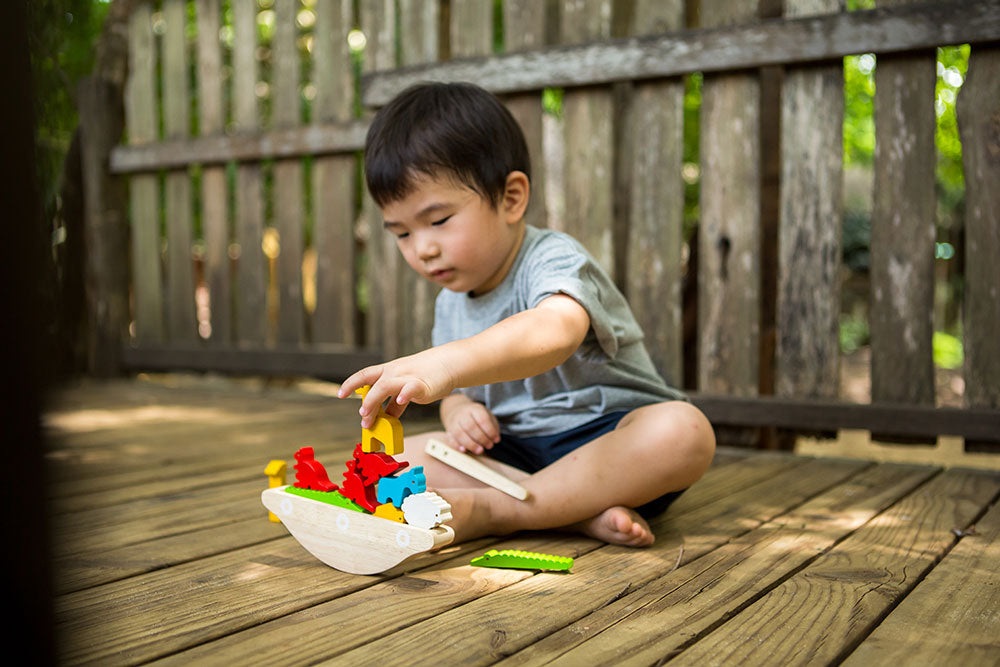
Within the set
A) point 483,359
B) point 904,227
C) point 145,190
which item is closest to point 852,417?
point 904,227

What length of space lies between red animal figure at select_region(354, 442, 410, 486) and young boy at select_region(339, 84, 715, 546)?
0.09 m

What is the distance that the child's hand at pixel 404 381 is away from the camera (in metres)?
1.24

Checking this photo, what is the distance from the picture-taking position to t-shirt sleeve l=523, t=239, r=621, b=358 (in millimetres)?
1563

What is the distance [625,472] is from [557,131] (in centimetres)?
298

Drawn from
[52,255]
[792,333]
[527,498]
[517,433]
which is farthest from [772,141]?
[52,255]

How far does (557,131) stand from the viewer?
431 centimetres

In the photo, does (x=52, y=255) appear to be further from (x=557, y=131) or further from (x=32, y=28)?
(x=557, y=131)

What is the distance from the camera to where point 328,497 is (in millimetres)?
1453

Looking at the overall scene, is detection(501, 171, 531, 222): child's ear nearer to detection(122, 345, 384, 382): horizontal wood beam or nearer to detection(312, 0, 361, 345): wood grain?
detection(122, 345, 384, 382): horizontal wood beam

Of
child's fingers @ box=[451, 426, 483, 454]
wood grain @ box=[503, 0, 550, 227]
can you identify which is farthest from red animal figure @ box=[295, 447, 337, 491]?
wood grain @ box=[503, 0, 550, 227]

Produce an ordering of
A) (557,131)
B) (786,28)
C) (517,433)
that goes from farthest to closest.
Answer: (557,131)
(786,28)
(517,433)

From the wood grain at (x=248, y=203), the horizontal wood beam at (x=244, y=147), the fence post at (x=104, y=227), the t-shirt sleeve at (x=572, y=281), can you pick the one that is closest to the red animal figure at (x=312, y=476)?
the t-shirt sleeve at (x=572, y=281)

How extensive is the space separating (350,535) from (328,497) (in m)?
0.09

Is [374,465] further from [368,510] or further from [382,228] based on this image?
[382,228]
